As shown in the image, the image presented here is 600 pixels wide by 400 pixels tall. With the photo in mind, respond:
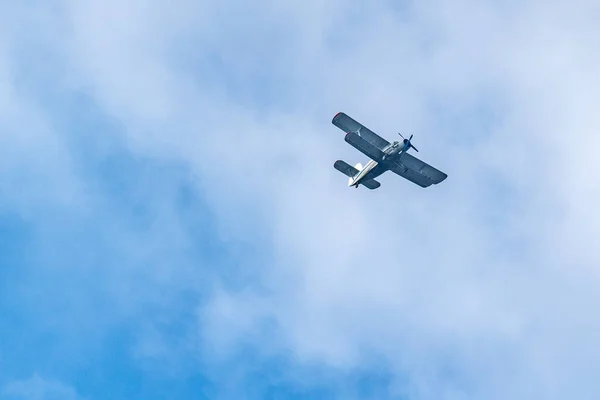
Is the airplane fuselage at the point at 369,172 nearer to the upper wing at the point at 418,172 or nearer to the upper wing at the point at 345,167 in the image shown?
the upper wing at the point at 345,167

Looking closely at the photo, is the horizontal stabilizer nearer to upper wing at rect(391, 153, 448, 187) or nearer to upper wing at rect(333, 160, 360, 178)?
upper wing at rect(333, 160, 360, 178)

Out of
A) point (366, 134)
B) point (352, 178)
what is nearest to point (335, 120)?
point (366, 134)

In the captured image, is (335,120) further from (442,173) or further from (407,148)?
(442,173)

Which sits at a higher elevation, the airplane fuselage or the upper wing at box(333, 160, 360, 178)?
the upper wing at box(333, 160, 360, 178)

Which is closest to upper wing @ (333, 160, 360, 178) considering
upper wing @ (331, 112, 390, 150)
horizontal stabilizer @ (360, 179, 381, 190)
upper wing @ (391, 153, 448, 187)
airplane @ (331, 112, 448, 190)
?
airplane @ (331, 112, 448, 190)

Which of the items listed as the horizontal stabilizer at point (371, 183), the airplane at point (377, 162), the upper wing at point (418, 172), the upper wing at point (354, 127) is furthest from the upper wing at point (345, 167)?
the upper wing at point (354, 127)

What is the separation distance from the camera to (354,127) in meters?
84.5

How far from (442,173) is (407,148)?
9.19 meters

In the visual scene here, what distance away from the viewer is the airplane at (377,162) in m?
84.4

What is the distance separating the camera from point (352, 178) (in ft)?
304

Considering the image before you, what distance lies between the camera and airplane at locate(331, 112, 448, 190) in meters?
84.4

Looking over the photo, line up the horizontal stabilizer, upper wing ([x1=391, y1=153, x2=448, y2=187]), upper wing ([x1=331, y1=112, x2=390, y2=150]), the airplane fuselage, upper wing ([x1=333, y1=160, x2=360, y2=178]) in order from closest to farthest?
upper wing ([x1=331, y1=112, x2=390, y2=150])
the airplane fuselage
upper wing ([x1=391, y1=153, x2=448, y2=187])
the horizontal stabilizer
upper wing ([x1=333, y1=160, x2=360, y2=178])

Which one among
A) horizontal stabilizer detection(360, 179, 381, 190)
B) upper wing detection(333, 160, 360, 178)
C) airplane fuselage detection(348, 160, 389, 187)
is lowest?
airplane fuselage detection(348, 160, 389, 187)

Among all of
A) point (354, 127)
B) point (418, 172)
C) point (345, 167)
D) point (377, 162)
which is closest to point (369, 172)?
point (377, 162)
